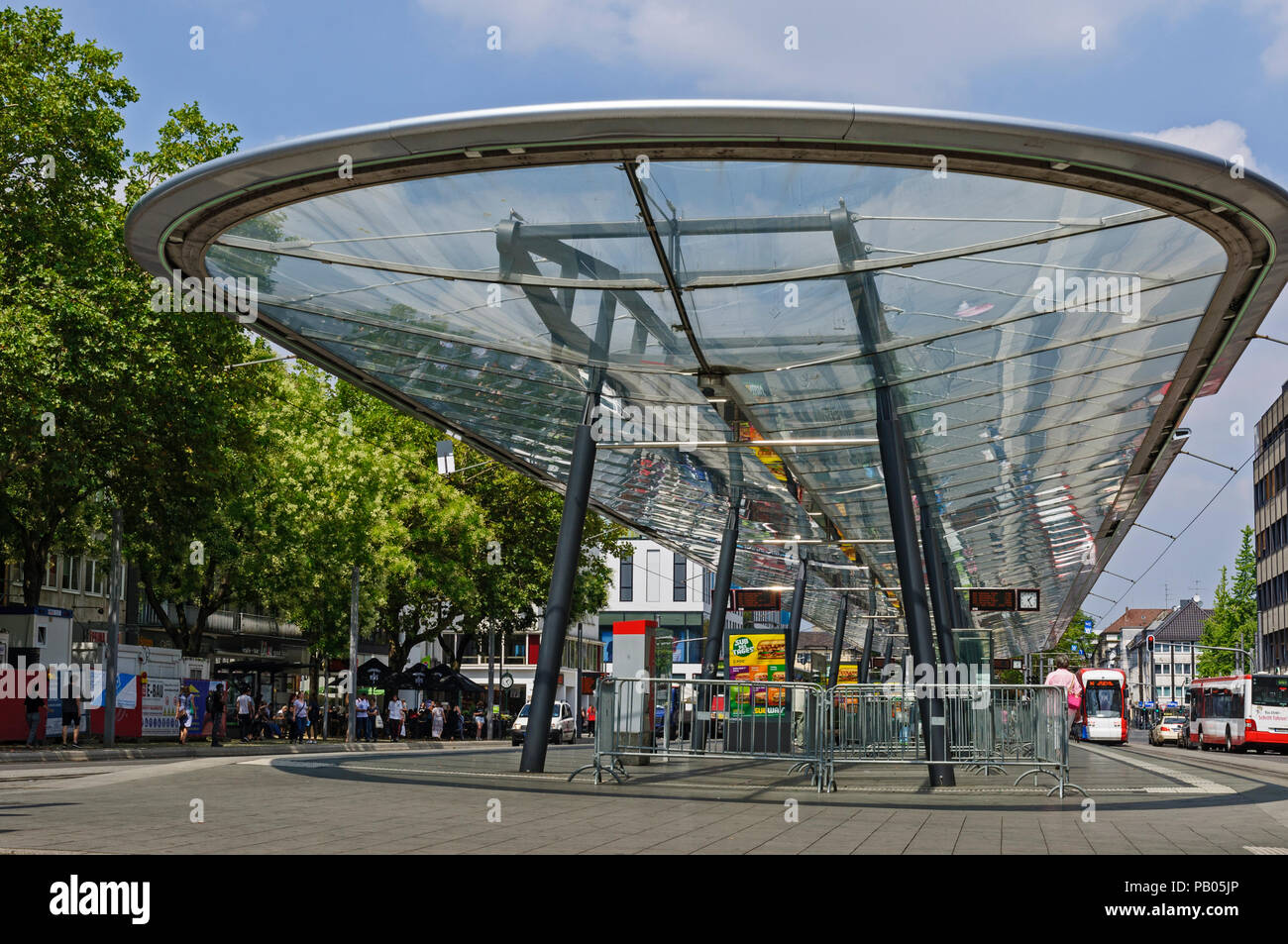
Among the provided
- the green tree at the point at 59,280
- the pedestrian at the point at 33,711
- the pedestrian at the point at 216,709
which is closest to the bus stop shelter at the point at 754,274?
the green tree at the point at 59,280

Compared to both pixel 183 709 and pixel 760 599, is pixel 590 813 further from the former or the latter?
pixel 183 709

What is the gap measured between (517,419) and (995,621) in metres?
41.8

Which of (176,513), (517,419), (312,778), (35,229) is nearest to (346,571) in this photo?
(176,513)

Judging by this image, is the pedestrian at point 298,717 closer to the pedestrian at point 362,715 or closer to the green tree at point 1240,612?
the pedestrian at point 362,715

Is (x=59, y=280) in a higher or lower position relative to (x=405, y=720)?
higher

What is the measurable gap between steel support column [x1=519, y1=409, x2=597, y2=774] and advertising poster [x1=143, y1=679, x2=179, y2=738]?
18.9 m

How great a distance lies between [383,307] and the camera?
54.7 ft

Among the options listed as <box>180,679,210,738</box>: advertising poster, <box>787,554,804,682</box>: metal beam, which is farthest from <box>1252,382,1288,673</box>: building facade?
<box>180,679,210,738</box>: advertising poster

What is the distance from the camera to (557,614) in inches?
714

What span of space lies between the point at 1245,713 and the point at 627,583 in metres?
55.0

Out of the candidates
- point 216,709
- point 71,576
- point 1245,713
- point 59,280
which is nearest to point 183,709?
point 216,709

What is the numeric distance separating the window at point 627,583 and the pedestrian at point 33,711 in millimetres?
71133

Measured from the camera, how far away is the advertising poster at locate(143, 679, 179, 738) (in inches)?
1350
